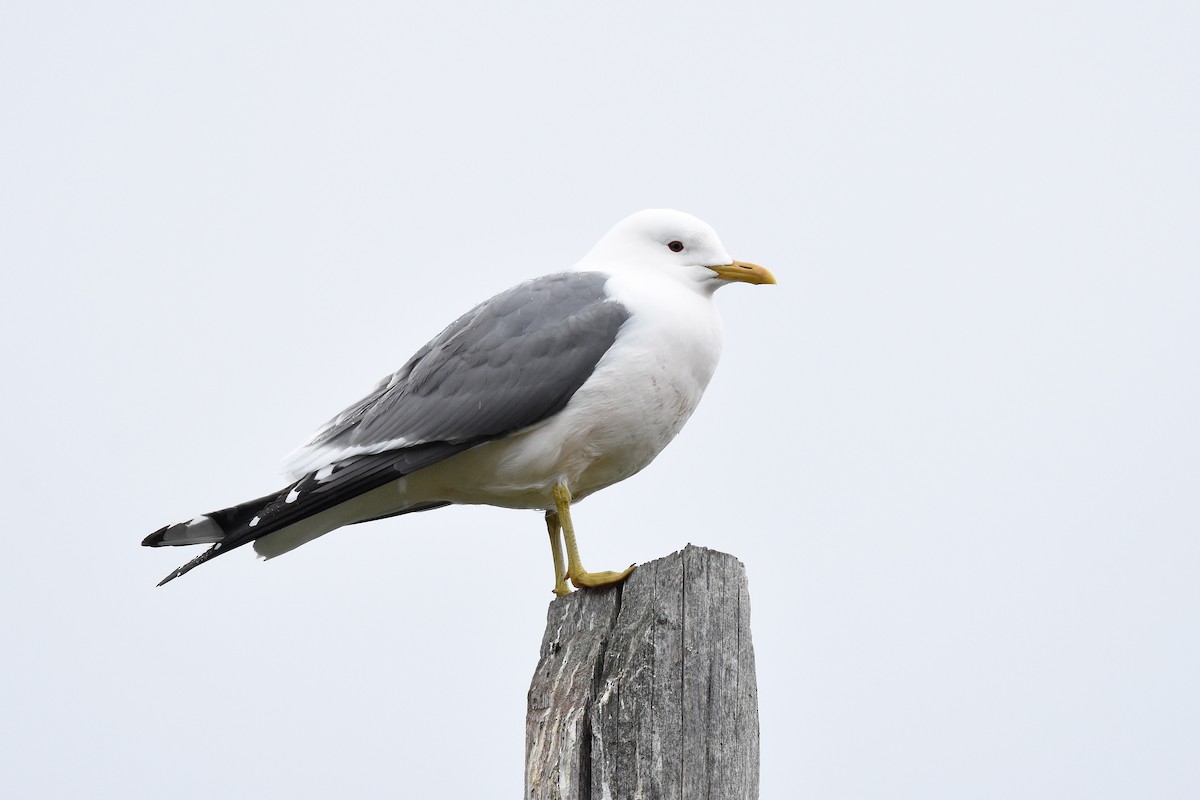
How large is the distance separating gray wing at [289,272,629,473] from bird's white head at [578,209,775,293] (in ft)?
1.23

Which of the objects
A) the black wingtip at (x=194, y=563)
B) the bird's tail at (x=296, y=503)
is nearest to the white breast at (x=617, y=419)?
the bird's tail at (x=296, y=503)

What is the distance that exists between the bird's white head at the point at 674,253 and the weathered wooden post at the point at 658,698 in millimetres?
2092

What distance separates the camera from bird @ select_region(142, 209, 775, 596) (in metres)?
5.24

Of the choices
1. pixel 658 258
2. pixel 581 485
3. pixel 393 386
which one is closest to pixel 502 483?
pixel 581 485

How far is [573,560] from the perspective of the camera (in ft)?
16.8

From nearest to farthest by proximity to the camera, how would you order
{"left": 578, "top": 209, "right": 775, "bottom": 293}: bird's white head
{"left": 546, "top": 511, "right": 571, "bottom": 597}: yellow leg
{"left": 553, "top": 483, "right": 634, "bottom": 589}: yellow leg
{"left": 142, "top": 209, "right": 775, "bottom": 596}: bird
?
{"left": 553, "top": 483, "right": 634, "bottom": 589}: yellow leg → {"left": 142, "top": 209, "right": 775, "bottom": 596}: bird → {"left": 546, "top": 511, "right": 571, "bottom": 597}: yellow leg → {"left": 578, "top": 209, "right": 775, "bottom": 293}: bird's white head

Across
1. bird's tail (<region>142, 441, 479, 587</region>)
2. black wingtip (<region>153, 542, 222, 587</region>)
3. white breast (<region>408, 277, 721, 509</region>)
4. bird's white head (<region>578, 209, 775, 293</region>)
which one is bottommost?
black wingtip (<region>153, 542, 222, 587</region>)

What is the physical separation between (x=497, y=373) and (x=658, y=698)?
1950mm

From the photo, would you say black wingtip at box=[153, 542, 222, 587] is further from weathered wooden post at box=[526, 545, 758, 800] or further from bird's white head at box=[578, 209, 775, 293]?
bird's white head at box=[578, 209, 775, 293]

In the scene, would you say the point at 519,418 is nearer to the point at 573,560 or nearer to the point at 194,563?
the point at 573,560

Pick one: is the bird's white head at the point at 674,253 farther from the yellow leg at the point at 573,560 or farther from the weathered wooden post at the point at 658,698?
the weathered wooden post at the point at 658,698

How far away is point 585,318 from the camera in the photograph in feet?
17.6

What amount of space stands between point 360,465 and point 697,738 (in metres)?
2.15

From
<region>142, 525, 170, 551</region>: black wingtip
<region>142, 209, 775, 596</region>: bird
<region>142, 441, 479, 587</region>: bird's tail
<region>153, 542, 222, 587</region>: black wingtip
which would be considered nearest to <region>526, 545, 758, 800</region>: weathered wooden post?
<region>142, 209, 775, 596</region>: bird
